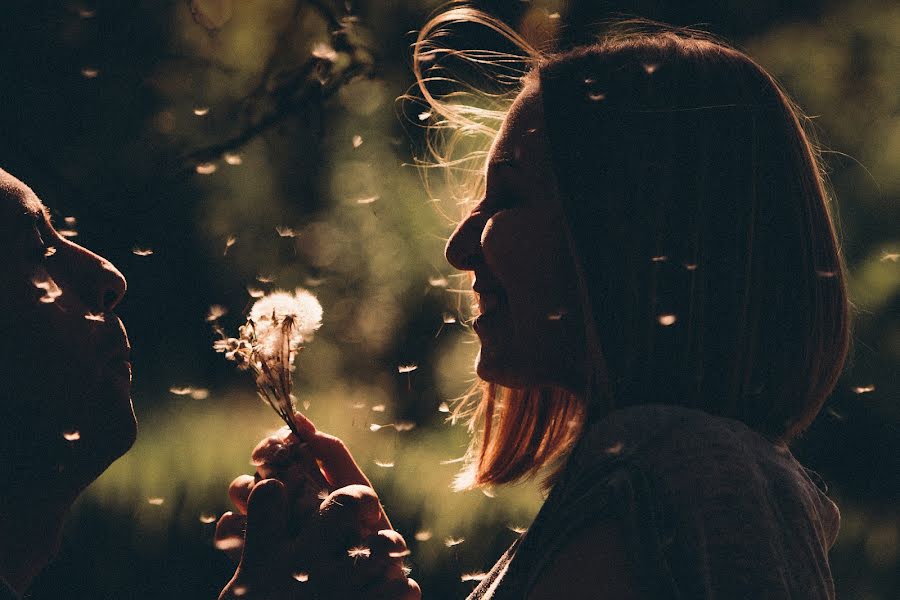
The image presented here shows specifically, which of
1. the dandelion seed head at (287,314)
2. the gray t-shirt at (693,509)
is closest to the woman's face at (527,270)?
the gray t-shirt at (693,509)

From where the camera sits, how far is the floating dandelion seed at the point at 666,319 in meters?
0.76

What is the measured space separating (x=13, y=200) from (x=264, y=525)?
0.50 meters

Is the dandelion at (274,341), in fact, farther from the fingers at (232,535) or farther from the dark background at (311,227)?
the dark background at (311,227)

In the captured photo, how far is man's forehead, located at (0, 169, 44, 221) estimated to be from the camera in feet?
3.12

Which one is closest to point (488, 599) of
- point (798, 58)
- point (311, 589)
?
point (311, 589)

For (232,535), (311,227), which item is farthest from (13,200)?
(311,227)

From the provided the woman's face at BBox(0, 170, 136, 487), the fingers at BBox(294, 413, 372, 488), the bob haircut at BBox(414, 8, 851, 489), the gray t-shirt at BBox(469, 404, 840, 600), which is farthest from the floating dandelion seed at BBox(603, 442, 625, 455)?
the woman's face at BBox(0, 170, 136, 487)

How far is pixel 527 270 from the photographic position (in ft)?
2.73

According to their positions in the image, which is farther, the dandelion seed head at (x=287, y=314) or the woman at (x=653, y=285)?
the dandelion seed head at (x=287, y=314)

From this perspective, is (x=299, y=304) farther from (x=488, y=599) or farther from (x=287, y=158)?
(x=287, y=158)

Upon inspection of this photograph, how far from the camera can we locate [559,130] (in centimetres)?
83

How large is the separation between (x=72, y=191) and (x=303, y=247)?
2.06ft

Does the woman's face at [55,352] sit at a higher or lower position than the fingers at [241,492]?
higher

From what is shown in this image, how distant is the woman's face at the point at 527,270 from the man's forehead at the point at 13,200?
56cm
